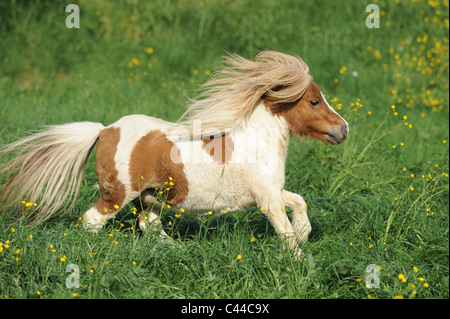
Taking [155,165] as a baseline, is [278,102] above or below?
above

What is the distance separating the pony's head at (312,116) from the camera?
414cm

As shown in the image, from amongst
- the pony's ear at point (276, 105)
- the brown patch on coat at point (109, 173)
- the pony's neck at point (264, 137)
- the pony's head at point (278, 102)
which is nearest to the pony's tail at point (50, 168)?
the brown patch on coat at point (109, 173)

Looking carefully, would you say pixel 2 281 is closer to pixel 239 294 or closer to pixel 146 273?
pixel 146 273

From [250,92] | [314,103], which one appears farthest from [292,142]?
[250,92]

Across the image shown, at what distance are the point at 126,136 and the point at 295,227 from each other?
1446 millimetres

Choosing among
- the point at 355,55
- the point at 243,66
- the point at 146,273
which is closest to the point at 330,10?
the point at 355,55

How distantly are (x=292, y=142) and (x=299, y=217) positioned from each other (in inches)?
91.6

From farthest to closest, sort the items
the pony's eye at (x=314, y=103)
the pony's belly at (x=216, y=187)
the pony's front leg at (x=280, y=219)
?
the pony's eye at (x=314, y=103)
the pony's belly at (x=216, y=187)
the pony's front leg at (x=280, y=219)

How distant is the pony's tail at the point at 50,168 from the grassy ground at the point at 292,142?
0.17 m

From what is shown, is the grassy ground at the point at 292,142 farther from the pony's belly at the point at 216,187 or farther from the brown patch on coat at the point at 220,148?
the brown patch on coat at the point at 220,148

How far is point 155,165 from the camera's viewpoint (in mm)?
4113

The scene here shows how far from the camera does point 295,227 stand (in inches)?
165

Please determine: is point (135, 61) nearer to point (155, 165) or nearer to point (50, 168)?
point (50, 168)

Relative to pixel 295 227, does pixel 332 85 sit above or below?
above
